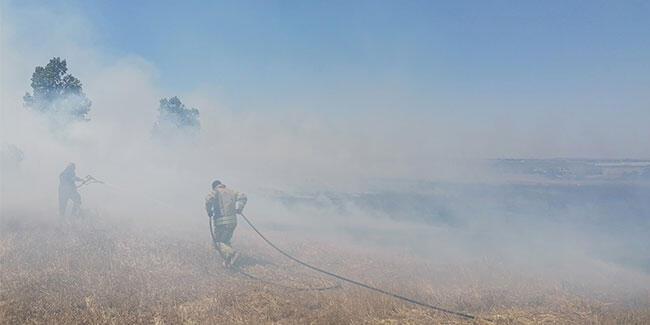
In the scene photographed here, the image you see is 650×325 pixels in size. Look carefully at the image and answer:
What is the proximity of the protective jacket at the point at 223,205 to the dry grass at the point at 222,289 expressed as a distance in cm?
106

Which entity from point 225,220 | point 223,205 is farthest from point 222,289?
point 223,205

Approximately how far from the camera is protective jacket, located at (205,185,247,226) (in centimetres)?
1223

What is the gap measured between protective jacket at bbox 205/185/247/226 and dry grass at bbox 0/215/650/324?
1063mm

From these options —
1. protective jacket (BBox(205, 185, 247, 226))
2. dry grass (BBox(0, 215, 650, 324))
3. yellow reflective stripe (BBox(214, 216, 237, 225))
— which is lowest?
dry grass (BBox(0, 215, 650, 324))

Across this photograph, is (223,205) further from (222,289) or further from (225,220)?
(222,289)

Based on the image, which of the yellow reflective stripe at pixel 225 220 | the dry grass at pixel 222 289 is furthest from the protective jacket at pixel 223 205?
the dry grass at pixel 222 289

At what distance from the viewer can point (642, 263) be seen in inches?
686

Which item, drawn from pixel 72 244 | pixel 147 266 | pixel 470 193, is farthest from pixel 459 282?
pixel 470 193

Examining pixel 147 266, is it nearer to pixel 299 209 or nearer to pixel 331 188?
pixel 299 209

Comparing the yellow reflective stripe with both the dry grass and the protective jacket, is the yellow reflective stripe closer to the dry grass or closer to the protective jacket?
the protective jacket

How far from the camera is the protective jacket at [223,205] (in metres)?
12.2

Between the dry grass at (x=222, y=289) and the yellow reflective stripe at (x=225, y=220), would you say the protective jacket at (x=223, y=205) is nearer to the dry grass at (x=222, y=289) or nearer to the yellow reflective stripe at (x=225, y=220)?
the yellow reflective stripe at (x=225, y=220)

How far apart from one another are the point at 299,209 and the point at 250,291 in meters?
18.6

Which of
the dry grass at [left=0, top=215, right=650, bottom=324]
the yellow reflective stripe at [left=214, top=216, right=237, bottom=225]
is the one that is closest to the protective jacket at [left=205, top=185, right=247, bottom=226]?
the yellow reflective stripe at [left=214, top=216, right=237, bottom=225]
